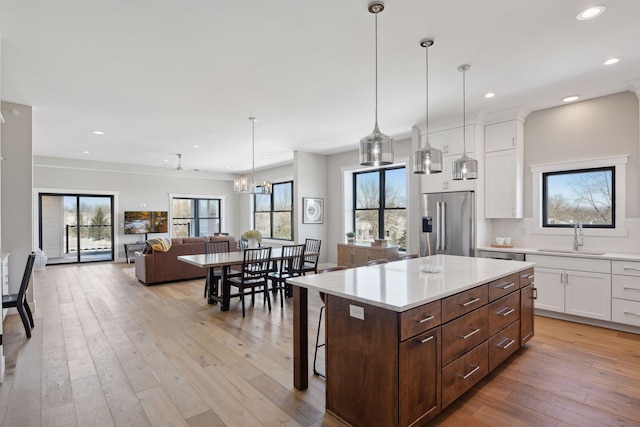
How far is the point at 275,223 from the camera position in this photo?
10.4 metres

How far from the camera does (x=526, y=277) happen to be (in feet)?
10.6

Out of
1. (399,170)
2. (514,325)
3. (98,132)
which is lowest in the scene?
(514,325)

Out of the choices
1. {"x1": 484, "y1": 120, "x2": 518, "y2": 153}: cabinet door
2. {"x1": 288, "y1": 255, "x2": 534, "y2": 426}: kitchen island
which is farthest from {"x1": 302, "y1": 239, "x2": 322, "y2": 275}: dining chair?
{"x1": 484, "y1": 120, "x2": 518, "y2": 153}: cabinet door

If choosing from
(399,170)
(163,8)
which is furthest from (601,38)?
(399,170)

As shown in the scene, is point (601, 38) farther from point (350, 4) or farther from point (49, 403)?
point (49, 403)

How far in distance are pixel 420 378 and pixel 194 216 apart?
10354 mm

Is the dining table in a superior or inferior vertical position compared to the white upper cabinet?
inferior

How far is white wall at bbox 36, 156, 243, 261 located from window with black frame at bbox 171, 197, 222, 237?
23cm

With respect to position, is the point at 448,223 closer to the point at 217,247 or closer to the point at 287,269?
the point at 287,269

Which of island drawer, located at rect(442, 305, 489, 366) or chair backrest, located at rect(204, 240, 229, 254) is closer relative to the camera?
island drawer, located at rect(442, 305, 489, 366)

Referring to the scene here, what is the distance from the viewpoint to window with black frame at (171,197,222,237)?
10.7 metres

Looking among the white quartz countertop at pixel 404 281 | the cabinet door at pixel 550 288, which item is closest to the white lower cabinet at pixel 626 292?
the cabinet door at pixel 550 288

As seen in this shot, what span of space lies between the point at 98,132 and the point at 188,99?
2.83 m

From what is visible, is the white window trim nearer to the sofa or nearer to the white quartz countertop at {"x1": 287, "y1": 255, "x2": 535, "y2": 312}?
the white quartz countertop at {"x1": 287, "y1": 255, "x2": 535, "y2": 312}
